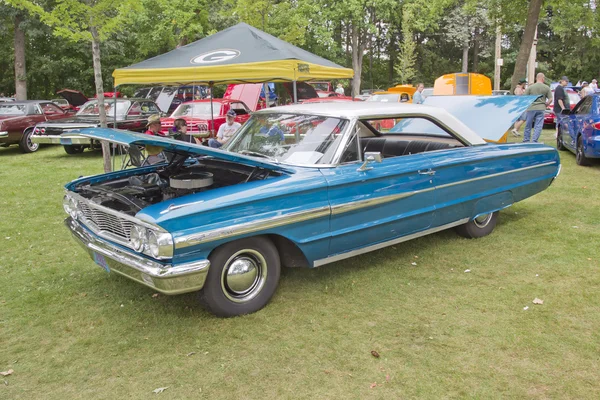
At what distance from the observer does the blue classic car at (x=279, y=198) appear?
11.9 feet

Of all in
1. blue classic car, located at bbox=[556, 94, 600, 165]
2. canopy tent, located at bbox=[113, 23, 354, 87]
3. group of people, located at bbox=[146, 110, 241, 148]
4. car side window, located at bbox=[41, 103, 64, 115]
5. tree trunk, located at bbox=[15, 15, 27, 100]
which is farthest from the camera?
tree trunk, located at bbox=[15, 15, 27, 100]

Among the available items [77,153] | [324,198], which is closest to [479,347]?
[324,198]

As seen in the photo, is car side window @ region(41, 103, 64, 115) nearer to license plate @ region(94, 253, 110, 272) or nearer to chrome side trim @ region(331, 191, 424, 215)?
license plate @ region(94, 253, 110, 272)

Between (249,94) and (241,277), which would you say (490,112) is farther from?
(249,94)

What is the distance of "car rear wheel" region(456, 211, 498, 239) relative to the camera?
569 cm

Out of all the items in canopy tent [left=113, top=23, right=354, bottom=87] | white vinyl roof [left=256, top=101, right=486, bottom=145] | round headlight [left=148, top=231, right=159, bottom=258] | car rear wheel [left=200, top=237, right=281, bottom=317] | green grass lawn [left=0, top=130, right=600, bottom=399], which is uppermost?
canopy tent [left=113, top=23, right=354, bottom=87]

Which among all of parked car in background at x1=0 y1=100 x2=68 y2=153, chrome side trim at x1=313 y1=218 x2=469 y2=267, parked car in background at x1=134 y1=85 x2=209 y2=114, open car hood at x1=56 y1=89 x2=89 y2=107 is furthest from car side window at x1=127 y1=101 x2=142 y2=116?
open car hood at x1=56 y1=89 x2=89 y2=107

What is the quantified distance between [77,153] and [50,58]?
21122 millimetres

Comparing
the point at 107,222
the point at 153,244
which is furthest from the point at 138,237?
the point at 107,222

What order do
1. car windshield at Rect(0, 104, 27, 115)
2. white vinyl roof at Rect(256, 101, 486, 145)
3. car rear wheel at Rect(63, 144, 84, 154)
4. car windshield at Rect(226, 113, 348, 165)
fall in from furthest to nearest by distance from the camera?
car windshield at Rect(0, 104, 27, 115)
car rear wheel at Rect(63, 144, 84, 154)
white vinyl roof at Rect(256, 101, 486, 145)
car windshield at Rect(226, 113, 348, 165)

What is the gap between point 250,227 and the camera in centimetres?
378

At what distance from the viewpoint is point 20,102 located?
14.5 m

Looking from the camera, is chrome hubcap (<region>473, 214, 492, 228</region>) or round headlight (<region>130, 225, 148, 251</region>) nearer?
round headlight (<region>130, 225, 148, 251</region>)

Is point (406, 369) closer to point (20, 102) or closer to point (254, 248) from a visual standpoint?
point (254, 248)
